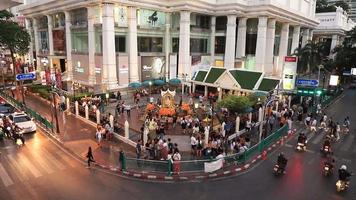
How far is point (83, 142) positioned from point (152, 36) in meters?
29.8

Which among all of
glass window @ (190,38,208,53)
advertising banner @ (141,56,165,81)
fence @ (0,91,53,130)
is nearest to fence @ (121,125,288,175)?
fence @ (0,91,53,130)

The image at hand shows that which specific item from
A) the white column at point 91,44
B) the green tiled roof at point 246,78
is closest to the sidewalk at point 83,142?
the white column at point 91,44

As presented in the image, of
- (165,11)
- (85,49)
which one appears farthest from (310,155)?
(85,49)

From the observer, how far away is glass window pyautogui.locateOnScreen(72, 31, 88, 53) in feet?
161

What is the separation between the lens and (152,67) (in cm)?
4953

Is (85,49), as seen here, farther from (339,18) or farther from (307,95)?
(339,18)

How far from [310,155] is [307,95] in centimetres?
1801

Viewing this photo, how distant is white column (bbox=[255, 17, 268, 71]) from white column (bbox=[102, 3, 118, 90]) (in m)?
27.2

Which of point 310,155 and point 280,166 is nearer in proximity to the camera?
point 280,166

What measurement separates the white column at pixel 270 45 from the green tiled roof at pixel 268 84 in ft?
74.9

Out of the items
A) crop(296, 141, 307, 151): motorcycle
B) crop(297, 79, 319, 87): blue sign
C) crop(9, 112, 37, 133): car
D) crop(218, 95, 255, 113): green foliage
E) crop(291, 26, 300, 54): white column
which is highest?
crop(291, 26, 300, 54): white column

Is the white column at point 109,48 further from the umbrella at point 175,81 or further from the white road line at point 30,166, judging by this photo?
the white road line at point 30,166

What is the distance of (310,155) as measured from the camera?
21.6m

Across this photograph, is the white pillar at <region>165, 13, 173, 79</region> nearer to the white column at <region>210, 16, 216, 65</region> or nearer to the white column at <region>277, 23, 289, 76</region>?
the white column at <region>210, 16, 216, 65</region>
